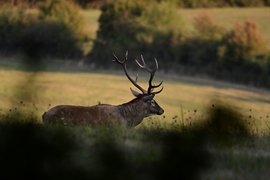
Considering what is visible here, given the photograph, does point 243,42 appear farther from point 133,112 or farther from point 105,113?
point 105,113

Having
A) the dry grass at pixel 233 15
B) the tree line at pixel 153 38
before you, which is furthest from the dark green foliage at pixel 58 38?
the dry grass at pixel 233 15

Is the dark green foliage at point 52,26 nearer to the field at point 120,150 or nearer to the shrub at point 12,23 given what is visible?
the shrub at point 12,23

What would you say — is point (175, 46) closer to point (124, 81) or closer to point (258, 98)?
point (124, 81)

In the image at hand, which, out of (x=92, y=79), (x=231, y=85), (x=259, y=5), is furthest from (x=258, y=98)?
(x=259, y=5)

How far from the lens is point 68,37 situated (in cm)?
4275

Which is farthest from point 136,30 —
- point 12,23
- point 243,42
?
point 12,23

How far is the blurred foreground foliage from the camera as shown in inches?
201

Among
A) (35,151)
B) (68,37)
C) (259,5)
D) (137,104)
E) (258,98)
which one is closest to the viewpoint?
(35,151)

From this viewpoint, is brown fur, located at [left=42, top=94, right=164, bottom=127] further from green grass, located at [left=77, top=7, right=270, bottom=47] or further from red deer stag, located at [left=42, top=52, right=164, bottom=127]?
green grass, located at [left=77, top=7, right=270, bottom=47]

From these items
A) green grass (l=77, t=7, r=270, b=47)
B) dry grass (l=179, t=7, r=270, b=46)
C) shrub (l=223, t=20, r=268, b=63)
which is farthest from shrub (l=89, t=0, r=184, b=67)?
shrub (l=223, t=20, r=268, b=63)

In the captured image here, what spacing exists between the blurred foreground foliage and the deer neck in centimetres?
442

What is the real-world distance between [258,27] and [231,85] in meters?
6.35

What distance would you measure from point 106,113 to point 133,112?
2.83 feet

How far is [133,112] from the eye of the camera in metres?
10.8
